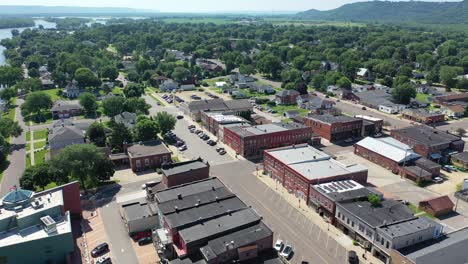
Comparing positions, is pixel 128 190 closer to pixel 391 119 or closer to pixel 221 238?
pixel 221 238

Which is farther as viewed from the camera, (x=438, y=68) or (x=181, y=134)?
(x=438, y=68)

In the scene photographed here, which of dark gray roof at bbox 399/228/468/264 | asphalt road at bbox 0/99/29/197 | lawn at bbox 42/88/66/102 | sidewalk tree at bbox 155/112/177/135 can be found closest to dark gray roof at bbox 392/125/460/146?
dark gray roof at bbox 399/228/468/264

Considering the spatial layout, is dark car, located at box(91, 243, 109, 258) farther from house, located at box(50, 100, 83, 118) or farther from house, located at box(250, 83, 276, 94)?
house, located at box(250, 83, 276, 94)

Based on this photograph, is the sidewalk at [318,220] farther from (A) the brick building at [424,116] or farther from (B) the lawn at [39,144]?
(A) the brick building at [424,116]

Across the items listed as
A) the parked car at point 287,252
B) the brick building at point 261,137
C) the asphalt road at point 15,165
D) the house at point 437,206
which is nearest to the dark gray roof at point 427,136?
the brick building at point 261,137

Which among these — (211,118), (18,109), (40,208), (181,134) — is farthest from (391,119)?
(18,109)
